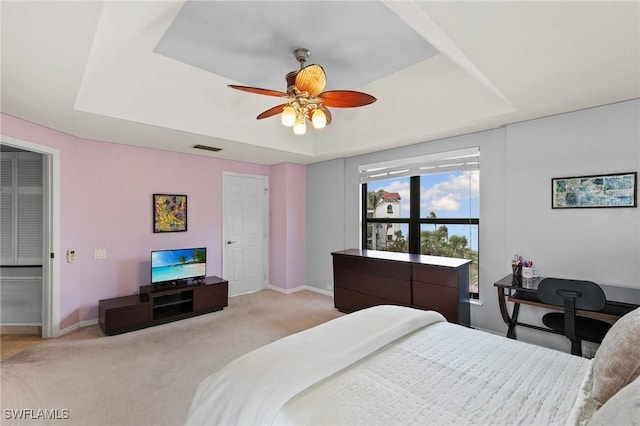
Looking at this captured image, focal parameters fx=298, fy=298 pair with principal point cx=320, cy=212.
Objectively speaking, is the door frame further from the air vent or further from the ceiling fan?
the ceiling fan

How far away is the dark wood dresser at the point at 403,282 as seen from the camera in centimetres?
310

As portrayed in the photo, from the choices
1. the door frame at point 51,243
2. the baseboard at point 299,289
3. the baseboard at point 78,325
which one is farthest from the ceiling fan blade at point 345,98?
the baseboard at point 78,325

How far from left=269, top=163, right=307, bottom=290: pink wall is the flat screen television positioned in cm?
147

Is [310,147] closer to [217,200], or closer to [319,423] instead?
[217,200]

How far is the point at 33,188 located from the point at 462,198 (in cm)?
545

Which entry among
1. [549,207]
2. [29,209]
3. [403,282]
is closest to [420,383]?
[403,282]

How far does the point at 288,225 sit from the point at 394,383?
412 cm

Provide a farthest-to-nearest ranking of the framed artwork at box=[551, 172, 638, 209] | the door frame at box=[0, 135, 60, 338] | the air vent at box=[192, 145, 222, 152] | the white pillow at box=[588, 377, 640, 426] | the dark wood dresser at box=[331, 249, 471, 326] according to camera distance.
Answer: the air vent at box=[192, 145, 222, 152] → the door frame at box=[0, 135, 60, 338] → the dark wood dresser at box=[331, 249, 471, 326] → the framed artwork at box=[551, 172, 638, 209] → the white pillow at box=[588, 377, 640, 426]

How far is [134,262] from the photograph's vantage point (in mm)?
4094

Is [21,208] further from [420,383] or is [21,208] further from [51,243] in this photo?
[420,383]

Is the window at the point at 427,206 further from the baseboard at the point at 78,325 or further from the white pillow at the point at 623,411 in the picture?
the baseboard at the point at 78,325

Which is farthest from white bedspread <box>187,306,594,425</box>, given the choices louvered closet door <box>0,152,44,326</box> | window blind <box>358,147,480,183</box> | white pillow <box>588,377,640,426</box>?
louvered closet door <box>0,152,44,326</box>

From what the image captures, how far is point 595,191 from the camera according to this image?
8.75 feet

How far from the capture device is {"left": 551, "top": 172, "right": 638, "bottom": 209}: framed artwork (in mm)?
2525
